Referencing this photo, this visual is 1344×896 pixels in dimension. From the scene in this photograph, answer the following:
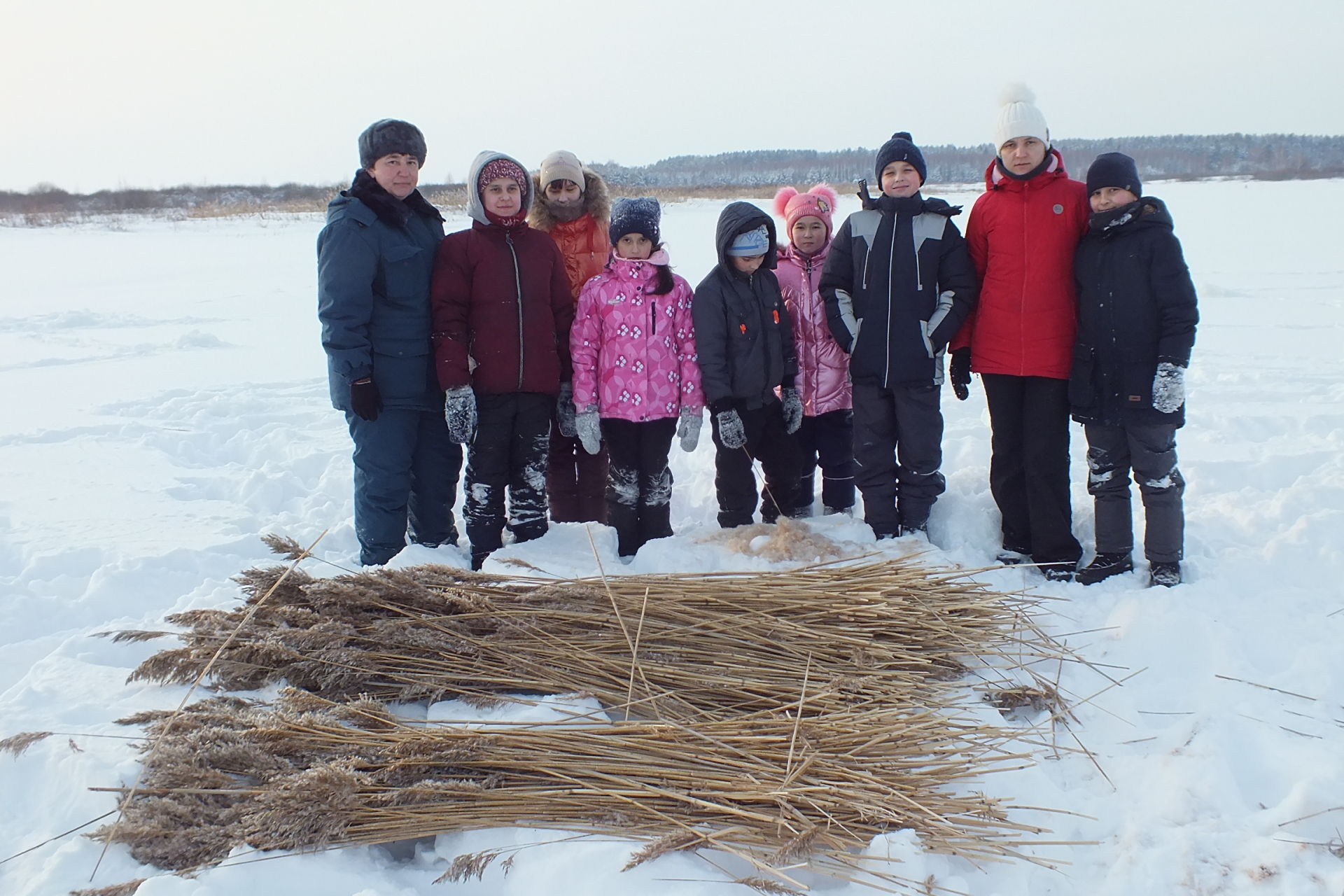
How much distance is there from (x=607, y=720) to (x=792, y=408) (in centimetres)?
205

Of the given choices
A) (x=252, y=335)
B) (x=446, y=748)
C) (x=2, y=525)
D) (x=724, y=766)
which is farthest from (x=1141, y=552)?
(x=252, y=335)

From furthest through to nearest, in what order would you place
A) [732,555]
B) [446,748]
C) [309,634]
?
1. [732,555]
2. [309,634]
3. [446,748]

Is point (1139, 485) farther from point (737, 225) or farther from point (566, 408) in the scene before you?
point (566, 408)

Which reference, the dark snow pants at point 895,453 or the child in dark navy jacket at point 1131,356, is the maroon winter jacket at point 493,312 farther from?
the child in dark navy jacket at point 1131,356

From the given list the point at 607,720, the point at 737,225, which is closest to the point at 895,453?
the point at 737,225

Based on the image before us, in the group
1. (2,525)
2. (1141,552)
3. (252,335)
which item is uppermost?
(252,335)

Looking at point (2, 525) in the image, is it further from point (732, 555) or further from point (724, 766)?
point (724, 766)

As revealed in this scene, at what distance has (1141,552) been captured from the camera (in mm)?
3451

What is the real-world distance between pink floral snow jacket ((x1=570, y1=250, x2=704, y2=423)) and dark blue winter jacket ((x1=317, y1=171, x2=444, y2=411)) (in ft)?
2.08

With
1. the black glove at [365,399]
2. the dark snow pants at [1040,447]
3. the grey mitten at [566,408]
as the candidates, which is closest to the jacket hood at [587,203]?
the grey mitten at [566,408]

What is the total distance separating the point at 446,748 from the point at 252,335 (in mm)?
8639

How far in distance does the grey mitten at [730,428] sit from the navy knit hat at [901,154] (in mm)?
1146

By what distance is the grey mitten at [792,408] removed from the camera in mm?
3848

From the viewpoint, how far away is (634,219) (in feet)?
11.4
